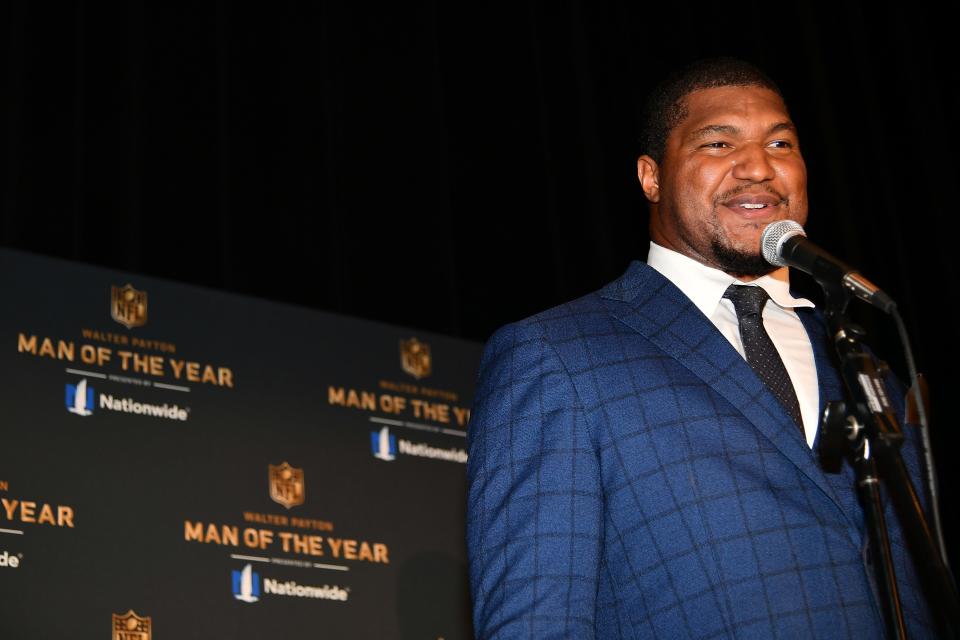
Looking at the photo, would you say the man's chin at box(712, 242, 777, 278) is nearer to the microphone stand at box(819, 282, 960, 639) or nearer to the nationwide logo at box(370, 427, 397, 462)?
the microphone stand at box(819, 282, 960, 639)

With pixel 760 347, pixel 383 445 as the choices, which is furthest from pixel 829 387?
pixel 383 445

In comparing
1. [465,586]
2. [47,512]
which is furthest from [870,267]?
[47,512]

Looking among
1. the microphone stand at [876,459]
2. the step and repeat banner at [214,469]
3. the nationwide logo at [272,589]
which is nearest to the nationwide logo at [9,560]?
the step and repeat banner at [214,469]

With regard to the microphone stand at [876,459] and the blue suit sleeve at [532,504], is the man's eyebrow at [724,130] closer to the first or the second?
the blue suit sleeve at [532,504]

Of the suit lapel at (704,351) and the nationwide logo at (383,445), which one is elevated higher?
the nationwide logo at (383,445)

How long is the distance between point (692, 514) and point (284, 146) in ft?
8.42

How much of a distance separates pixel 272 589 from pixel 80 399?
2.08 feet

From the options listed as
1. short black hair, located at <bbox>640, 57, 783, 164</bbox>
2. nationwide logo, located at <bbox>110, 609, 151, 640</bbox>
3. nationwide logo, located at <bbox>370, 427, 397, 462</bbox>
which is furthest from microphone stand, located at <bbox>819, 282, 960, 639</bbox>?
nationwide logo, located at <bbox>370, 427, 397, 462</bbox>

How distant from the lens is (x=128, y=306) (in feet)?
11.1

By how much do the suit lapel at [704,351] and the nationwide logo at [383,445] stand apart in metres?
1.53

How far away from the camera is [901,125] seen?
516 centimetres

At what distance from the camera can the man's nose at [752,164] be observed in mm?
2244

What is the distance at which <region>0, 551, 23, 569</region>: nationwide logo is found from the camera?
9.57 feet

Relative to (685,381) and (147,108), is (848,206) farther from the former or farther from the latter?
(685,381)
